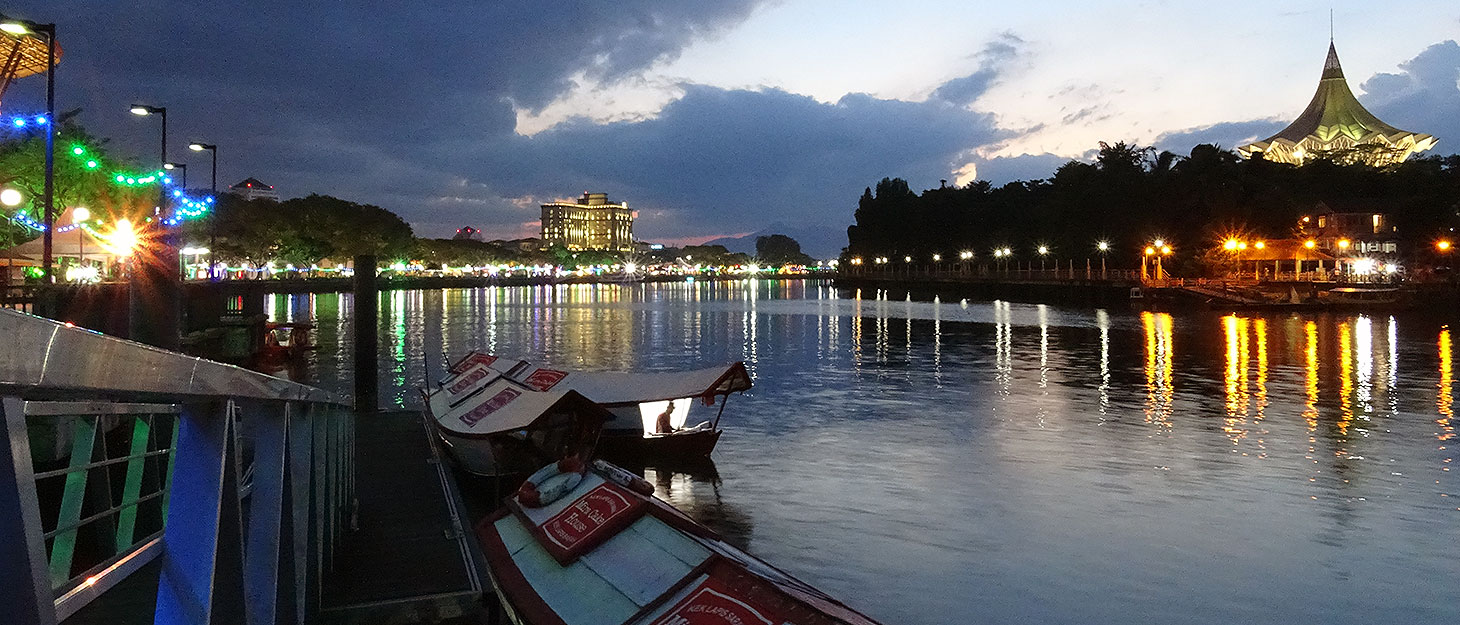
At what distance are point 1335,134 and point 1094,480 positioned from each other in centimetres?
19854

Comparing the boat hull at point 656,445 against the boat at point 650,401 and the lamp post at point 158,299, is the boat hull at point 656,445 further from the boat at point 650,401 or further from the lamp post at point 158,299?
the lamp post at point 158,299

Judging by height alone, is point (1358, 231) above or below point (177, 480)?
above

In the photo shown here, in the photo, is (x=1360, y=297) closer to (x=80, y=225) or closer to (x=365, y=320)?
(x=365, y=320)

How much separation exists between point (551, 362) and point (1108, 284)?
265 ft

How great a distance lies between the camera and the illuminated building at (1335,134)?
17762 centimetres

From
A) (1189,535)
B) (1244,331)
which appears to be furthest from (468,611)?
(1244,331)

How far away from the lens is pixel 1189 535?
55.2 ft

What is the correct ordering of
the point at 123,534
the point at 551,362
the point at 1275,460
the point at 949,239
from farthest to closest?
the point at 949,239 → the point at 551,362 → the point at 1275,460 → the point at 123,534

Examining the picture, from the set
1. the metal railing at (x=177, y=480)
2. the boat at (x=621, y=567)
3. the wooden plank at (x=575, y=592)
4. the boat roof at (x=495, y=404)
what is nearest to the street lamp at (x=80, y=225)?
the boat roof at (x=495, y=404)

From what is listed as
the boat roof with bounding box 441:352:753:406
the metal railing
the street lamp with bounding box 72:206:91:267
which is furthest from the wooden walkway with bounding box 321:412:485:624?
the street lamp with bounding box 72:206:91:267

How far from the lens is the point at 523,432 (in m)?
18.5

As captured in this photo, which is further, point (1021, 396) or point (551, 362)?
point (551, 362)

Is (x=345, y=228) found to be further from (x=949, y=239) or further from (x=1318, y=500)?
(x=1318, y=500)

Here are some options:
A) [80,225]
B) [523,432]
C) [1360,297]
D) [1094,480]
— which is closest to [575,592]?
[523,432]
